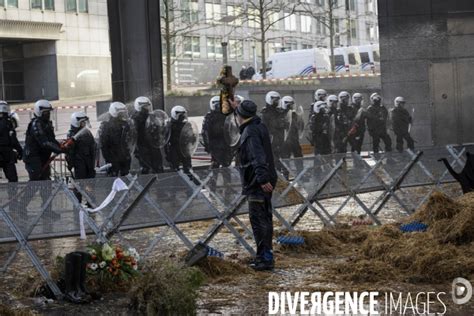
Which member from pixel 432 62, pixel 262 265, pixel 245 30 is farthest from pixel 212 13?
pixel 262 265

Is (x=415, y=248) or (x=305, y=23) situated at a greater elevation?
(x=305, y=23)

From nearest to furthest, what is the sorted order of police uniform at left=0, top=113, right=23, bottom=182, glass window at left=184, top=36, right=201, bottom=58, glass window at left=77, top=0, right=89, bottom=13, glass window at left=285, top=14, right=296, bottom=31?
police uniform at left=0, top=113, right=23, bottom=182 < glass window at left=184, top=36, right=201, bottom=58 < glass window at left=285, top=14, right=296, bottom=31 < glass window at left=77, top=0, right=89, bottom=13

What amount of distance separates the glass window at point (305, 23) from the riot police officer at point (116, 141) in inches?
467

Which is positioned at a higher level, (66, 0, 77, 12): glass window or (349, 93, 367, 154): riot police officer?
(66, 0, 77, 12): glass window

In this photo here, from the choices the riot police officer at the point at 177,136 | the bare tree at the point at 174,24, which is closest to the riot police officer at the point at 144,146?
the riot police officer at the point at 177,136

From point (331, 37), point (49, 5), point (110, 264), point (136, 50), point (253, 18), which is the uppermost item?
point (49, 5)

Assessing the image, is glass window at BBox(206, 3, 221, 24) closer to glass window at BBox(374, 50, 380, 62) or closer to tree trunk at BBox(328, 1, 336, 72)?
tree trunk at BBox(328, 1, 336, 72)

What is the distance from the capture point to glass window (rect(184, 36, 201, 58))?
80.0ft

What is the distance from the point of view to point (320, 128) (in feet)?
75.3

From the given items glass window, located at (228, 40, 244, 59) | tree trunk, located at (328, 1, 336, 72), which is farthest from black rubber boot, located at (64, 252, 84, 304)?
tree trunk, located at (328, 1, 336, 72)

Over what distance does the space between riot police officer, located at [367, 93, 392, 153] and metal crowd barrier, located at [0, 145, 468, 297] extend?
28.2 ft

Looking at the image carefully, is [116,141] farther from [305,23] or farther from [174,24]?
[305,23]

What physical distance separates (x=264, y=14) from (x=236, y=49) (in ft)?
4.53

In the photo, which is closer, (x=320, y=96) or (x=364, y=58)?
(x=320, y=96)
